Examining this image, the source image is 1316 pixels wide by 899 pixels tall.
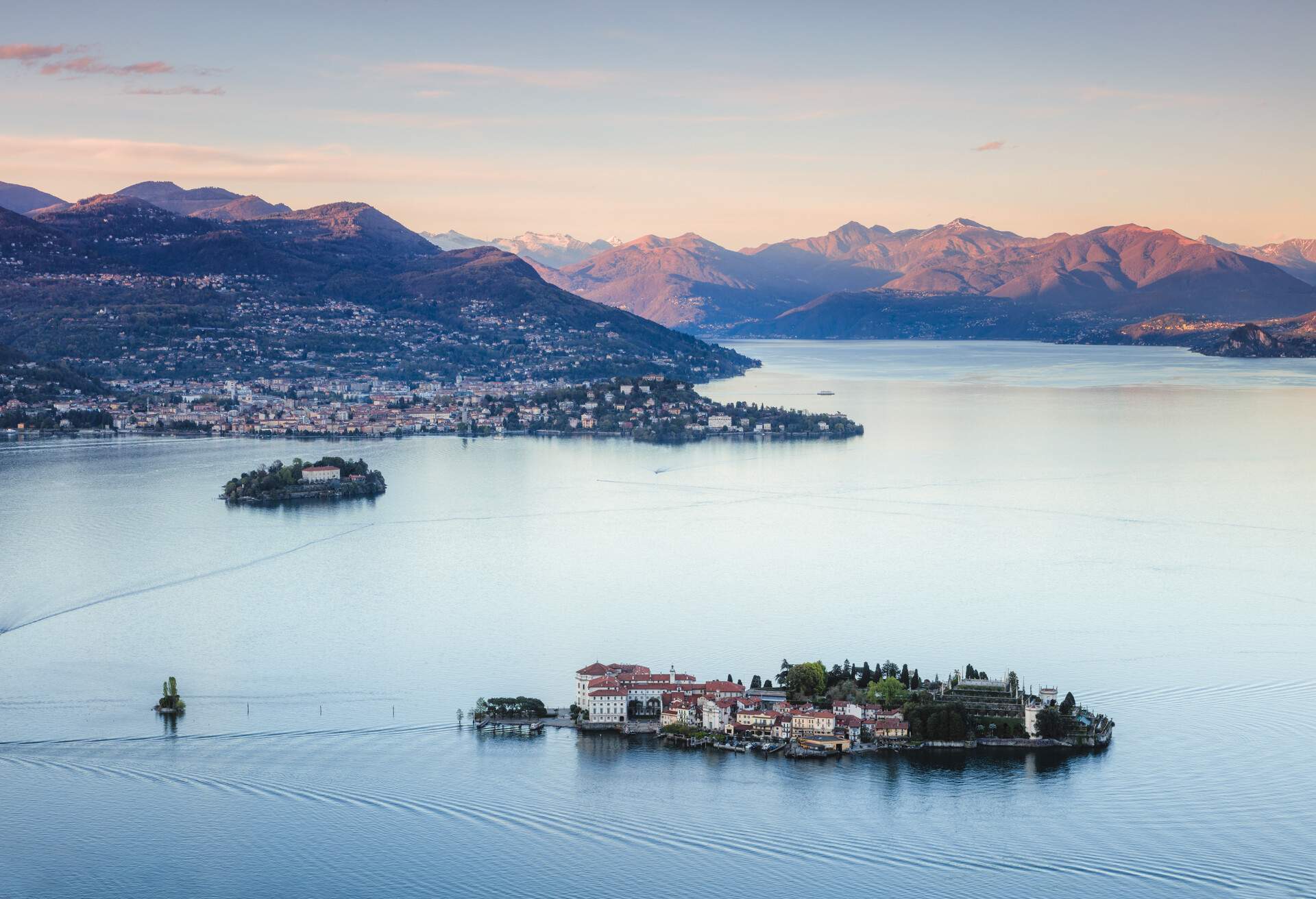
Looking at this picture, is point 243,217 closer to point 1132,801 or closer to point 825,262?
point 1132,801

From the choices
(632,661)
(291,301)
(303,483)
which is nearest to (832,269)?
(291,301)

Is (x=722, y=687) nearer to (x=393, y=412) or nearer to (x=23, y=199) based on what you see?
(x=393, y=412)

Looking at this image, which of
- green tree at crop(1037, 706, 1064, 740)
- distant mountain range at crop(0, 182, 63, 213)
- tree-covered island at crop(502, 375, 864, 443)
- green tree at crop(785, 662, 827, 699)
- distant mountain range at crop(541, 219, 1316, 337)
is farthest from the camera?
distant mountain range at crop(541, 219, 1316, 337)

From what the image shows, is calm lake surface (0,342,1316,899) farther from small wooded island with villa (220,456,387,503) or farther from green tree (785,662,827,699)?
green tree (785,662,827,699)

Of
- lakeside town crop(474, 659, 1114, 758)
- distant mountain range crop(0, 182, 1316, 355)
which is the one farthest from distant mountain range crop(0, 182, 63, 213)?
lakeside town crop(474, 659, 1114, 758)

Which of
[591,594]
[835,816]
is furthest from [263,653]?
[835,816]

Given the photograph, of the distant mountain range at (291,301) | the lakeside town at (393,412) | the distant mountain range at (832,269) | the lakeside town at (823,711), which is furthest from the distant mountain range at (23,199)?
the lakeside town at (823,711)
